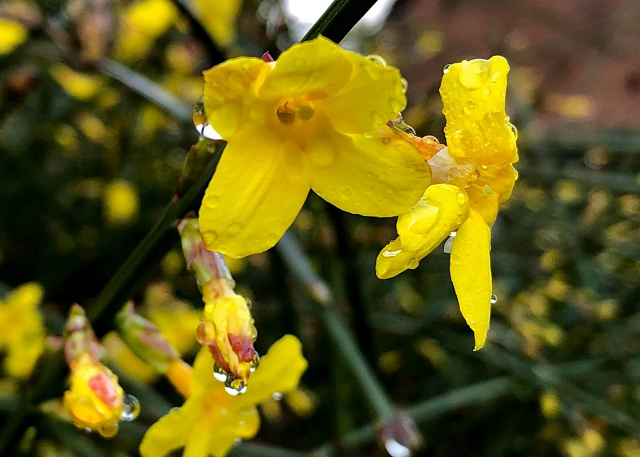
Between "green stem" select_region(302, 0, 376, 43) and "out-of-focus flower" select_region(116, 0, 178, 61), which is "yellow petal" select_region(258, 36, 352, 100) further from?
"out-of-focus flower" select_region(116, 0, 178, 61)

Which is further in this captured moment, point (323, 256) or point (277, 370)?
point (323, 256)

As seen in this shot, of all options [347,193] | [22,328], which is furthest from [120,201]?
[347,193]

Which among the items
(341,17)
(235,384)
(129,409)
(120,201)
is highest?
(341,17)

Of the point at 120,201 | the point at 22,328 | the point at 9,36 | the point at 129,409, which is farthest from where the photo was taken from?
the point at 120,201

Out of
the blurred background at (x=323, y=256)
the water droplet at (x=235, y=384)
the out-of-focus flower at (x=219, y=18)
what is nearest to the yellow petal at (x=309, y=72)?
the water droplet at (x=235, y=384)

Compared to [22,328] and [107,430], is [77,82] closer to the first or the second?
[22,328]

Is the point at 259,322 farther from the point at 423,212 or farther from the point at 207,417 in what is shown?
the point at 423,212
